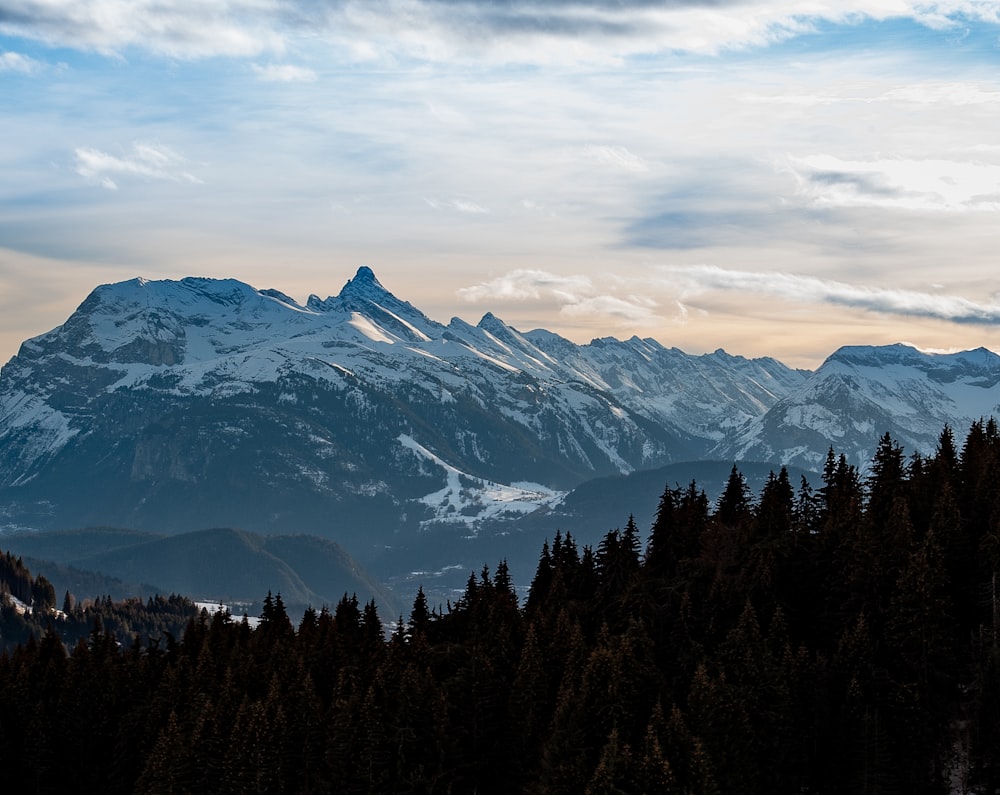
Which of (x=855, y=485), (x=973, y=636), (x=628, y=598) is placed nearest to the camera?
(x=973, y=636)

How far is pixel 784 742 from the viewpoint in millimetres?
112062

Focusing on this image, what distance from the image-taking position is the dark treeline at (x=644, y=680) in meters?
111

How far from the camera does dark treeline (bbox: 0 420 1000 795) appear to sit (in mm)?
110812

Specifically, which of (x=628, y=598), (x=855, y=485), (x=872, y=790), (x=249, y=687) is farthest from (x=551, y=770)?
(x=855, y=485)

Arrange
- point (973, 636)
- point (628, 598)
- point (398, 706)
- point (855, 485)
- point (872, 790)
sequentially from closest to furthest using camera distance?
point (872, 790) → point (973, 636) → point (398, 706) → point (628, 598) → point (855, 485)

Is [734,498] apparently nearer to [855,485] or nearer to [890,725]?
[855,485]

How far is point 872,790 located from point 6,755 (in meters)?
91.0

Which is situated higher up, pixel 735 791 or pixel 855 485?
pixel 855 485

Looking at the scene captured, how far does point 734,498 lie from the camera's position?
16888 cm

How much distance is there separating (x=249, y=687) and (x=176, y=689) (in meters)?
7.93

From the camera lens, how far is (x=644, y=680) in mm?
120438

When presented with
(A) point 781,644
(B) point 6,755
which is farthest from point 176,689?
(A) point 781,644

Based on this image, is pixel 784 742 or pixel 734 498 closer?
pixel 784 742

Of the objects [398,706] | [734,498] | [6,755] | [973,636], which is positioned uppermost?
[734,498]
